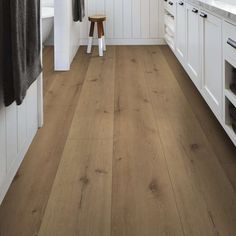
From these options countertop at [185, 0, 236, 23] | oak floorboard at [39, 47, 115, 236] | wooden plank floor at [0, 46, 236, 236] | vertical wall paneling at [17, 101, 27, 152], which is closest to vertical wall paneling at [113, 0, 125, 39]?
wooden plank floor at [0, 46, 236, 236]

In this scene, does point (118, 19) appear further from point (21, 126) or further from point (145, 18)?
point (21, 126)

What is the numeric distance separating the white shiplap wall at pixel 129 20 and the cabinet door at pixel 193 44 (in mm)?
2234

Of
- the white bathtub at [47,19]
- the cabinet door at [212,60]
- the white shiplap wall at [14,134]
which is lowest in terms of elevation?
the white shiplap wall at [14,134]

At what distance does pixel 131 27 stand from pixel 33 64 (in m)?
3.77

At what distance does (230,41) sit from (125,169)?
2.60 feet

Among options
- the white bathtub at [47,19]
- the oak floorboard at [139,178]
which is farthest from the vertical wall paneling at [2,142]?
the white bathtub at [47,19]

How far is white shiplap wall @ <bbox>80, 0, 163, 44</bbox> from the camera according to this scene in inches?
206

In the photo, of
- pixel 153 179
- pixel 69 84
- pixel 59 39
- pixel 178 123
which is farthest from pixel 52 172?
pixel 59 39

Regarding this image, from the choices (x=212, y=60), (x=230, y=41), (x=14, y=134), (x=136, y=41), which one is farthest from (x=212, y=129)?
(x=136, y=41)

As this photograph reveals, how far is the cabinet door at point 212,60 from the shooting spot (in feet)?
6.84

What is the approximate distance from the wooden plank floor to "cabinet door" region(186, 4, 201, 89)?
0.67 ft

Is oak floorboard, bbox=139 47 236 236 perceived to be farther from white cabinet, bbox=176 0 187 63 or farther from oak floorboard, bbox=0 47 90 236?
oak floorboard, bbox=0 47 90 236

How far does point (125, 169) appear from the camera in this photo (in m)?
1.88

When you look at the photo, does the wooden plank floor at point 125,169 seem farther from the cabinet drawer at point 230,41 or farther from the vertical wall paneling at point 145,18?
the vertical wall paneling at point 145,18
